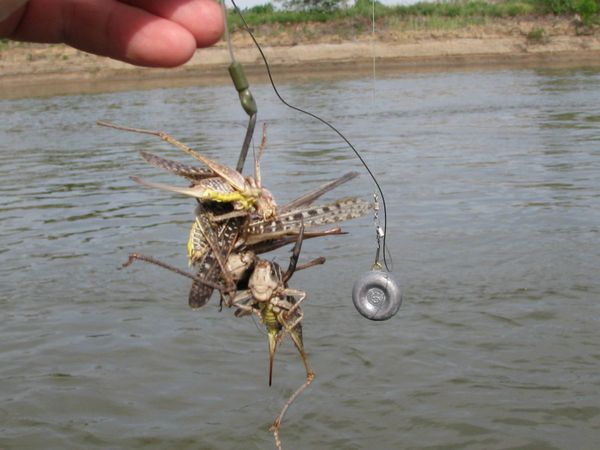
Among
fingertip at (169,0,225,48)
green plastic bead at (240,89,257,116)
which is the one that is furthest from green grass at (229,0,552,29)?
fingertip at (169,0,225,48)

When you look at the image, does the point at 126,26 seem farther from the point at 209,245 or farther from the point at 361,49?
the point at 361,49

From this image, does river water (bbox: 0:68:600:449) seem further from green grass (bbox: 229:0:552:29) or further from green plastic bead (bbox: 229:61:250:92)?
green grass (bbox: 229:0:552:29)

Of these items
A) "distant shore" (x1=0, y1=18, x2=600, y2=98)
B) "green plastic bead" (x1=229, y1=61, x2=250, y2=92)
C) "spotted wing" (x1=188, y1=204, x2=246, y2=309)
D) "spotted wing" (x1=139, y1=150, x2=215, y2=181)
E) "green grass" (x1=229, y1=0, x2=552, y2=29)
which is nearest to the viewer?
"green plastic bead" (x1=229, y1=61, x2=250, y2=92)

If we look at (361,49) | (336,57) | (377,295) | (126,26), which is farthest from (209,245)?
(361,49)

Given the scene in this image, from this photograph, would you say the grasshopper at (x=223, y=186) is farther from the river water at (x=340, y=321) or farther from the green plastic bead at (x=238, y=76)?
the river water at (x=340, y=321)

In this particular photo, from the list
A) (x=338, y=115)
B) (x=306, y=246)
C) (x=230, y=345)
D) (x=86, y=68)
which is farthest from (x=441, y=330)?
(x=86, y=68)

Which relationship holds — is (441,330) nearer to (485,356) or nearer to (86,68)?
(485,356)
